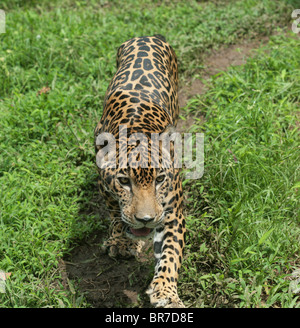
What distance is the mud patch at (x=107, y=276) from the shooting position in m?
5.08

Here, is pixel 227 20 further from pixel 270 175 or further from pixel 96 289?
pixel 96 289

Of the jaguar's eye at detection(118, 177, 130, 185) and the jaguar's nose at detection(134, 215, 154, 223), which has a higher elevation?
the jaguar's eye at detection(118, 177, 130, 185)

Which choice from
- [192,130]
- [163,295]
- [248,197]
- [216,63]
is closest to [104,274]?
[163,295]

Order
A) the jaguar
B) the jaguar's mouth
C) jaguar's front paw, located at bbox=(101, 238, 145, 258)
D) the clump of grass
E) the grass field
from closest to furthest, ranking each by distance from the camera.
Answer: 1. the jaguar
2. the jaguar's mouth
3. the clump of grass
4. the grass field
5. jaguar's front paw, located at bbox=(101, 238, 145, 258)

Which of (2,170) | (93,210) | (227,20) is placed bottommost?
(93,210)

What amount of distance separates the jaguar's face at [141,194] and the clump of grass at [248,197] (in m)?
0.99

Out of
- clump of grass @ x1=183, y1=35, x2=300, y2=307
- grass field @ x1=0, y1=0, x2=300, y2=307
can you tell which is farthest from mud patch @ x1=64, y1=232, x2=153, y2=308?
clump of grass @ x1=183, y1=35, x2=300, y2=307

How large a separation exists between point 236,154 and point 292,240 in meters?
1.37

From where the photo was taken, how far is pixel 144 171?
167 inches

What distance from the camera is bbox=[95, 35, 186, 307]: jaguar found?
427 cm

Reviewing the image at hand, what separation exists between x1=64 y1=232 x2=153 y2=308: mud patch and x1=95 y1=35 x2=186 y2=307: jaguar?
0.49 ft

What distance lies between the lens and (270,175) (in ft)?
18.4

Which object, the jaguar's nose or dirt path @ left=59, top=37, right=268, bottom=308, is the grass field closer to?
dirt path @ left=59, top=37, right=268, bottom=308
